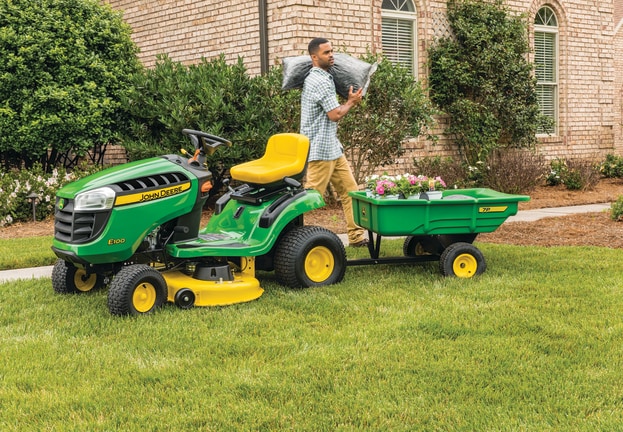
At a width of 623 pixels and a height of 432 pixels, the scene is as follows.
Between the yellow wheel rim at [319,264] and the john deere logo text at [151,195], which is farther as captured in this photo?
the yellow wheel rim at [319,264]

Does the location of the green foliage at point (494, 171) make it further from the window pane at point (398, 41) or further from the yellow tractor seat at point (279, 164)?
the yellow tractor seat at point (279, 164)

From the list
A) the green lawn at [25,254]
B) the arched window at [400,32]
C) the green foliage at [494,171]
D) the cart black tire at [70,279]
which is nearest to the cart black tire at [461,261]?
the cart black tire at [70,279]

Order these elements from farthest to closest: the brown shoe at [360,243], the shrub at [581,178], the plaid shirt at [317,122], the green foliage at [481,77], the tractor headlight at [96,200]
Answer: the shrub at [581,178], the green foliage at [481,77], the brown shoe at [360,243], the plaid shirt at [317,122], the tractor headlight at [96,200]

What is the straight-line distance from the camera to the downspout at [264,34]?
12.0 m

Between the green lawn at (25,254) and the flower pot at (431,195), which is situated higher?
the flower pot at (431,195)

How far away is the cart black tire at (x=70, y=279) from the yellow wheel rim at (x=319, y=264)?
1.63m

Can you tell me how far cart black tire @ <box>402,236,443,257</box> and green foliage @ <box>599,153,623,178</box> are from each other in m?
10.7

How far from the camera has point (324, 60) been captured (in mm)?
7102

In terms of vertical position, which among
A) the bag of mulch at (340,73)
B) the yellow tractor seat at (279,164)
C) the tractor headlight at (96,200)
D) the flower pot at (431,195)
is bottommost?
the flower pot at (431,195)

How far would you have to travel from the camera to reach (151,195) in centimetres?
536

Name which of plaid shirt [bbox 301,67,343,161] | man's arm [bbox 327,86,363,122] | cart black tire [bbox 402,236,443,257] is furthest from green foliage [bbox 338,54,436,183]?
cart black tire [bbox 402,236,443,257]

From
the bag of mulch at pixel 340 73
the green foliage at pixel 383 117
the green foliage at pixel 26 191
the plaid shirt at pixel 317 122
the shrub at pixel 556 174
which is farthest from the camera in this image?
the shrub at pixel 556 174

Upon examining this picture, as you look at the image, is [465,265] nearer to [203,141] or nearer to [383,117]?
[203,141]

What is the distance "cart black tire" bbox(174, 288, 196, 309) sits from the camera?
5.40 meters
